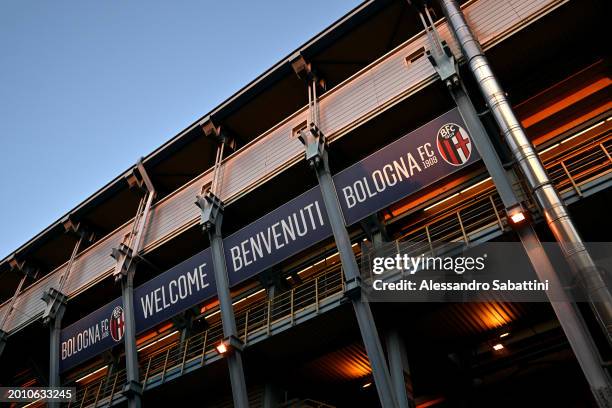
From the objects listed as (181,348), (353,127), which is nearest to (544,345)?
(353,127)

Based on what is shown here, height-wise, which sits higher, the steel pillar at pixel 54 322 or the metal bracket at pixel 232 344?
the steel pillar at pixel 54 322

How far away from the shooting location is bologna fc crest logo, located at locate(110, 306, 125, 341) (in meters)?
21.3

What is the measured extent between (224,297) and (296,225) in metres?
3.75

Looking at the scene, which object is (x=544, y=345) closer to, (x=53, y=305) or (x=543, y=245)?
(x=543, y=245)

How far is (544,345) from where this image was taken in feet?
57.4

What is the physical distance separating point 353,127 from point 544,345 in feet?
33.8

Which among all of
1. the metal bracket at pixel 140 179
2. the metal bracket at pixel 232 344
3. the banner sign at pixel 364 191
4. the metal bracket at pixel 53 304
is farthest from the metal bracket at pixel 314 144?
the metal bracket at pixel 53 304

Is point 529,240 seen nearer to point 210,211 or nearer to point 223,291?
point 223,291

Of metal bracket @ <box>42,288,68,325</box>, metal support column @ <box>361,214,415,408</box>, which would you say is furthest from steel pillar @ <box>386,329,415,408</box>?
metal bracket @ <box>42,288,68,325</box>

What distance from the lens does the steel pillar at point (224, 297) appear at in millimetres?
16516

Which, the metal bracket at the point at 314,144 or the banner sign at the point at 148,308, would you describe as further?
the banner sign at the point at 148,308

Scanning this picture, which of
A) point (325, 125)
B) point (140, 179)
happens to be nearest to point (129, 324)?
point (140, 179)

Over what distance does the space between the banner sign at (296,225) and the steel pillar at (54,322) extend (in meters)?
0.43

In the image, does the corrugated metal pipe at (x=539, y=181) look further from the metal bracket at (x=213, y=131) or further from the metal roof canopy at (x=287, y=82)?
the metal bracket at (x=213, y=131)
